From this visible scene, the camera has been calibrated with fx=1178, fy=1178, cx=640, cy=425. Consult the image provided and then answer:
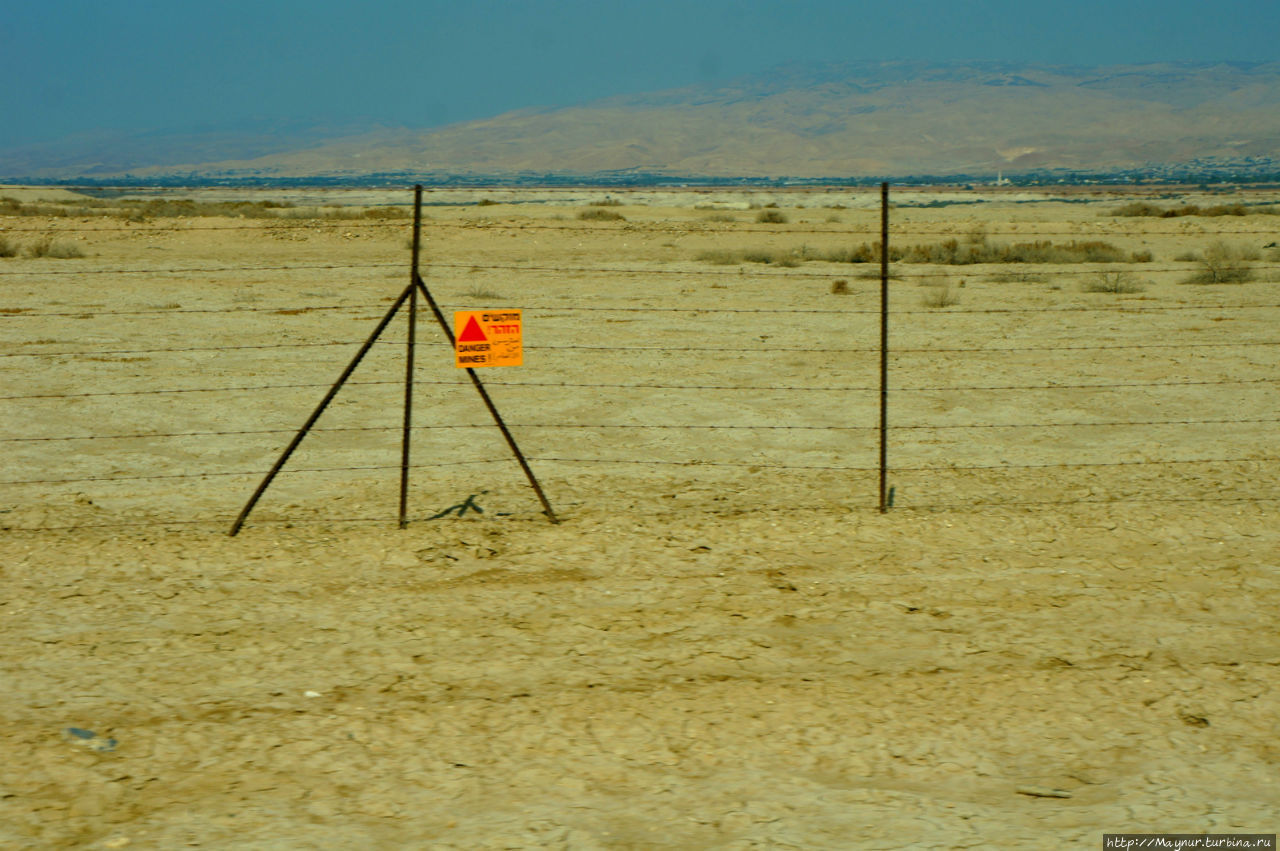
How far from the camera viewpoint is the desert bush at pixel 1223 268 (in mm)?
24047

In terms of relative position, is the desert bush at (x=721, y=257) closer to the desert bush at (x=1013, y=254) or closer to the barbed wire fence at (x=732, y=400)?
the desert bush at (x=1013, y=254)

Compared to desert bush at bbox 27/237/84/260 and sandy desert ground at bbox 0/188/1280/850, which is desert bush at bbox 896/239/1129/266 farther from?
desert bush at bbox 27/237/84/260

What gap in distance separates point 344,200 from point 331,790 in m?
79.0

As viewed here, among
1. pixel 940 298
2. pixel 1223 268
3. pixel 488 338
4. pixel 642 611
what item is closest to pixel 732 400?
pixel 488 338

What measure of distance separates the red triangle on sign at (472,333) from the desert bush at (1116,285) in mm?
17811

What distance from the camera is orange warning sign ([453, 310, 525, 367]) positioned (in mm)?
7906

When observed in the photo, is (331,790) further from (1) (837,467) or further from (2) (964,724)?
(1) (837,467)

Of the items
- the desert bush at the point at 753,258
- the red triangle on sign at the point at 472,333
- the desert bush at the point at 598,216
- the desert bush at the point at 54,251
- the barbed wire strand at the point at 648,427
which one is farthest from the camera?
the desert bush at the point at 598,216

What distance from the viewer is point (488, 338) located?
798 centimetres

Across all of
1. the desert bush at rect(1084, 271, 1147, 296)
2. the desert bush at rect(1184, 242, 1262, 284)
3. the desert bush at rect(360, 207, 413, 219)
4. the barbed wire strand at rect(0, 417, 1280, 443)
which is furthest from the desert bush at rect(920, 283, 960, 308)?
the desert bush at rect(360, 207, 413, 219)

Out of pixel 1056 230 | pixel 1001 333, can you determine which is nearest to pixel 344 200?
pixel 1056 230

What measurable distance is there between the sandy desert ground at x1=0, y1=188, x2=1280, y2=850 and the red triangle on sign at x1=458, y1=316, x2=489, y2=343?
1.32m

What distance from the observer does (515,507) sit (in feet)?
28.8

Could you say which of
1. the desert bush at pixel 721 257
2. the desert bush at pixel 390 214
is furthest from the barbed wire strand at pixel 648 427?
the desert bush at pixel 390 214
